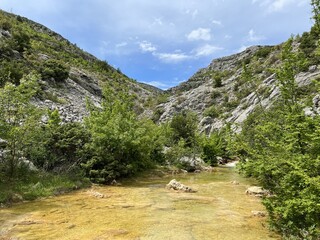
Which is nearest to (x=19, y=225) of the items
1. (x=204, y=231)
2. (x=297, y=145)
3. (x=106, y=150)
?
(x=204, y=231)

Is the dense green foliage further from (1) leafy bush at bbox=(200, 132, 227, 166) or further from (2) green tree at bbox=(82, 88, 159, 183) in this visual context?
(1) leafy bush at bbox=(200, 132, 227, 166)

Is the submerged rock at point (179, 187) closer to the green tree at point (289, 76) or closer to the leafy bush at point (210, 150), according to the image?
the green tree at point (289, 76)

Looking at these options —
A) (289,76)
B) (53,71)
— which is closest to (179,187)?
(289,76)

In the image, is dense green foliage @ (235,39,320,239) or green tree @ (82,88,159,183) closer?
dense green foliage @ (235,39,320,239)

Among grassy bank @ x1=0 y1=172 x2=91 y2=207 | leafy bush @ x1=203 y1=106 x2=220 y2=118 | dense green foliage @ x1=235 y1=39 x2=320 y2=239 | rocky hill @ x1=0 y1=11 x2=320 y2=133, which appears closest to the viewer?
dense green foliage @ x1=235 y1=39 x2=320 y2=239

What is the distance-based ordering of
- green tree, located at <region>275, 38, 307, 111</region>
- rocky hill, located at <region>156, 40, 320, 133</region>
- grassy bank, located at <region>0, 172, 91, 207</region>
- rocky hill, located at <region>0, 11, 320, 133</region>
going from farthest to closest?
rocky hill, located at <region>156, 40, 320, 133</region>
rocky hill, located at <region>0, 11, 320, 133</region>
grassy bank, located at <region>0, 172, 91, 207</region>
green tree, located at <region>275, 38, 307, 111</region>

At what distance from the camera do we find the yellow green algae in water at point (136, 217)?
31.8 ft

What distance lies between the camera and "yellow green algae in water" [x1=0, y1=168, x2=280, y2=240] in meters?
9.70

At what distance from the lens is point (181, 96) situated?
7775cm

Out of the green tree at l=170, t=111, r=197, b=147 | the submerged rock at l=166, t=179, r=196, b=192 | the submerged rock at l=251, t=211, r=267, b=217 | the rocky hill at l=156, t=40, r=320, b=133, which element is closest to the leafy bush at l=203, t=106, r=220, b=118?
the rocky hill at l=156, t=40, r=320, b=133

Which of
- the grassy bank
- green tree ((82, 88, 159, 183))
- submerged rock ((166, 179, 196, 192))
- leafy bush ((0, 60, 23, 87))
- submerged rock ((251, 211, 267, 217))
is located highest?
leafy bush ((0, 60, 23, 87))

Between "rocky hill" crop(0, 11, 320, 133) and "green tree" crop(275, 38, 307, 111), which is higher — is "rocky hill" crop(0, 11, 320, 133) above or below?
above

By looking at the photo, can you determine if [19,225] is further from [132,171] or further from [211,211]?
[132,171]

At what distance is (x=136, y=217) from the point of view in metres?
11.8
